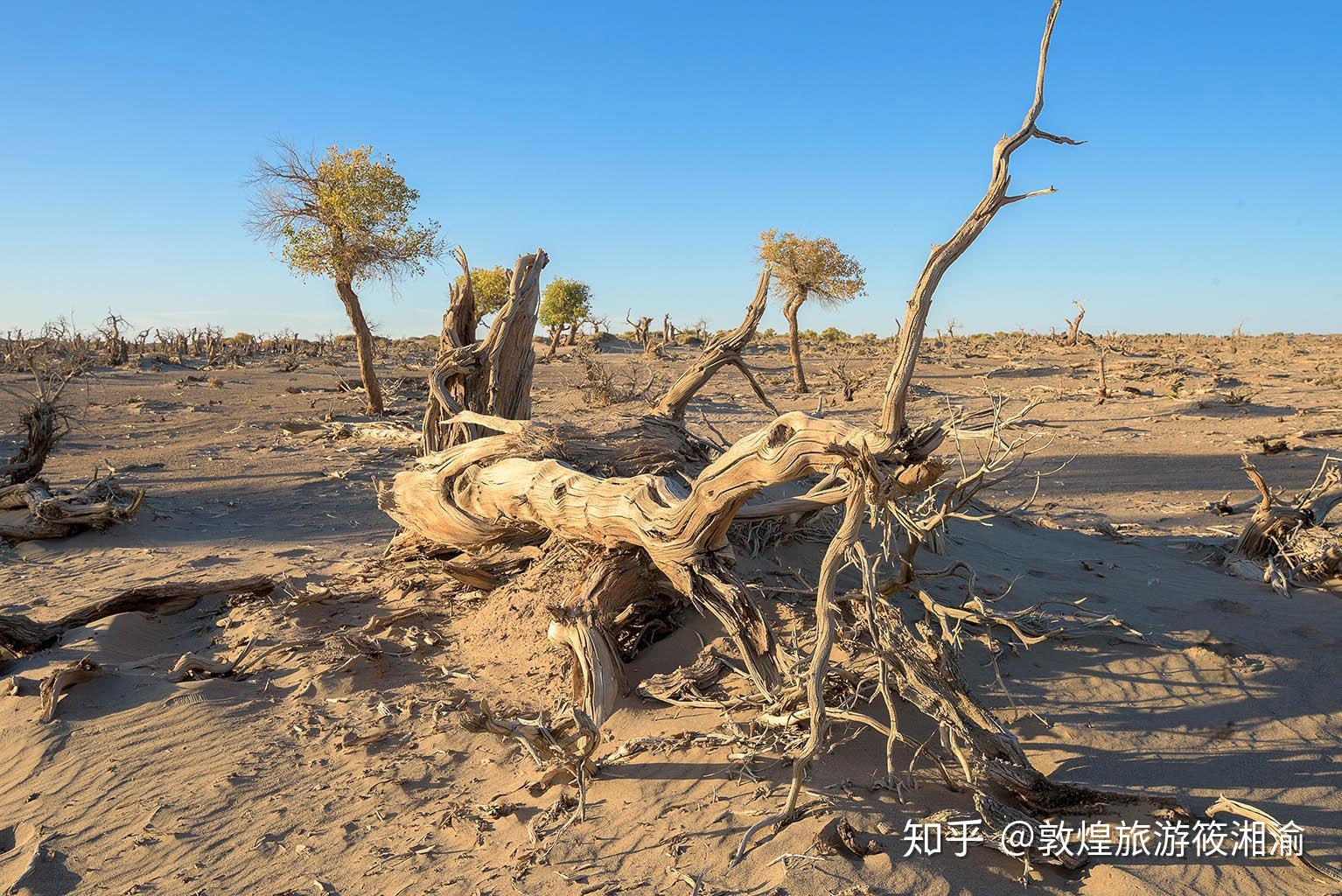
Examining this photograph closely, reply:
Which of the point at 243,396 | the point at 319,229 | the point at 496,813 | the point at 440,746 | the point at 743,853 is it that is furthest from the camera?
the point at 243,396

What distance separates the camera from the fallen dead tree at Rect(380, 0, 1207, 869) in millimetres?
2812

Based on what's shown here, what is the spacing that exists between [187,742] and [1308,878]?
505 cm

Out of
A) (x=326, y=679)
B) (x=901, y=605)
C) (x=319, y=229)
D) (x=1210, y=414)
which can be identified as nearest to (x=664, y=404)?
(x=901, y=605)

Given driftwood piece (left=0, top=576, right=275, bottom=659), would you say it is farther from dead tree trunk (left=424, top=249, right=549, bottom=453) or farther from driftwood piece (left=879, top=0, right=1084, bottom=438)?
driftwood piece (left=879, top=0, right=1084, bottom=438)

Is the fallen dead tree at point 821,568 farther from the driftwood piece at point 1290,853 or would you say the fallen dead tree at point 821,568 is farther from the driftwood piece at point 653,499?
the driftwood piece at point 1290,853

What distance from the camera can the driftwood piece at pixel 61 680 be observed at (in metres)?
4.48

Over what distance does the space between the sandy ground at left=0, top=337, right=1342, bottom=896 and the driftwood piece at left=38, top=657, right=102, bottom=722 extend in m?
0.06

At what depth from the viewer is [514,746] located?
3.97m

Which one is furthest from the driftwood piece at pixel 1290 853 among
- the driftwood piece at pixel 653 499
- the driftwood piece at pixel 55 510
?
the driftwood piece at pixel 55 510

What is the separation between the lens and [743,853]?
10.1 feet

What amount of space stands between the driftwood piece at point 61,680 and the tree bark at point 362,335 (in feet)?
36.8

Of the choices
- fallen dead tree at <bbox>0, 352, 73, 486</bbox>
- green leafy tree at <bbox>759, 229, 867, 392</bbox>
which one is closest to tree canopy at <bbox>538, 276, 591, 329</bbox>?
green leafy tree at <bbox>759, 229, 867, 392</bbox>

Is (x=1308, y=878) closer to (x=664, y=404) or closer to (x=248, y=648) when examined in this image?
(x=664, y=404)

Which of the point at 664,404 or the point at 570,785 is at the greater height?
the point at 664,404
